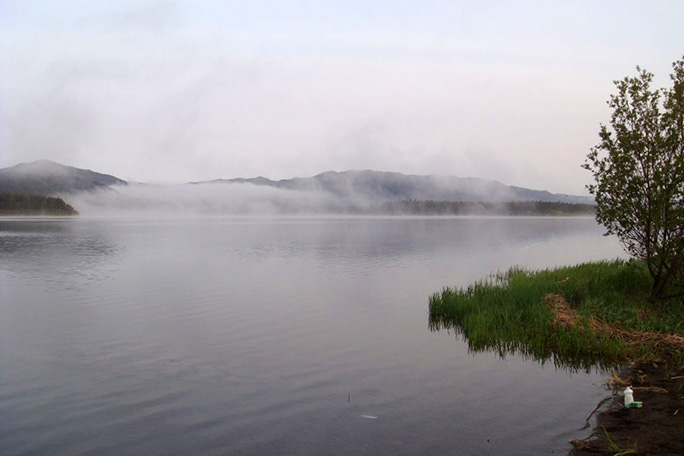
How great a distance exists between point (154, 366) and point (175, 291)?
13.1 meters

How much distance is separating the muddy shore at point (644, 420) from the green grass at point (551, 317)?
1.89 metres

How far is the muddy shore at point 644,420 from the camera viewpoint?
8.79 m

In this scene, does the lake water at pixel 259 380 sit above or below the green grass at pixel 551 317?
below

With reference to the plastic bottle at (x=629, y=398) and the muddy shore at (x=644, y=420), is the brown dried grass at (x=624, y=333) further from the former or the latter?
the plastic bottle at (x=629, y=398)

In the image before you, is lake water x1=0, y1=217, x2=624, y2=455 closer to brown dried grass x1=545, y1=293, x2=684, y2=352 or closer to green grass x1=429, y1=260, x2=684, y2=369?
green grass x1=429, y1=260, x2=684, y2=369

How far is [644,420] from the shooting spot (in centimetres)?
1003

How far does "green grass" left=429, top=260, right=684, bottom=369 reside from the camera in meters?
15.1

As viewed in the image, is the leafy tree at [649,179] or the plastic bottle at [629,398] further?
the leafy tree at [649,179]

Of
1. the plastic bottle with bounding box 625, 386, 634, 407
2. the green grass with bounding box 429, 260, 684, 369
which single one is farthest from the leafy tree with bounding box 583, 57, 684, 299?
the plastic bottle with bounding box 625, 386, 634, 407

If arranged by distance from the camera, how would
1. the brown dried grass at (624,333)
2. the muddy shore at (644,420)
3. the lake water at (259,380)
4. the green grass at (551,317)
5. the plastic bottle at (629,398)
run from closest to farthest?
1. the muddy shore at (644,420)
2. the lake water at (259,380)
3. the plastic bottle at (629,398)
4. the brown dried grass at (624,333)
5. the green grass at (551,317)

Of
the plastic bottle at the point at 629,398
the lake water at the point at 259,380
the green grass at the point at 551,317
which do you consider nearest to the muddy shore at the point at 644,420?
the plastic bottle at the point at 629,398

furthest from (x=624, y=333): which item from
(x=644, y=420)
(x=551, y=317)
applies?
(x=644, y=420)

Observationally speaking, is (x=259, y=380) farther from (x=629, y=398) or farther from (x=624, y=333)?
(x=624, y=333)

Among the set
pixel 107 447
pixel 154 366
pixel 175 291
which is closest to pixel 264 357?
pixel 154 366
